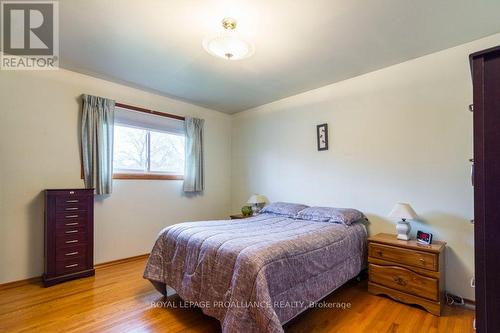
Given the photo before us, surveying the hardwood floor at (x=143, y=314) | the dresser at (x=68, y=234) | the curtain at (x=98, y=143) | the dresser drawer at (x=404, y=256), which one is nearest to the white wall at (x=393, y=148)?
the dresser drawer at (x=404, y=256)

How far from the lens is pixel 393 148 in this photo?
2779mm

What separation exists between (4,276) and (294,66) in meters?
3.89

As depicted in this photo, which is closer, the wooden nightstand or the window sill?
the wooden nightstand

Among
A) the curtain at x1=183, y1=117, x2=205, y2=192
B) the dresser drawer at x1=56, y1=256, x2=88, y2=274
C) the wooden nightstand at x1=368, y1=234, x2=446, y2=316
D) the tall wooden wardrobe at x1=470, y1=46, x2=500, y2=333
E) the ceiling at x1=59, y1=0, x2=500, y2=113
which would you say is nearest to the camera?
the tall wooden wardrobe at x1=470, y1=46, x2=500, y2=333

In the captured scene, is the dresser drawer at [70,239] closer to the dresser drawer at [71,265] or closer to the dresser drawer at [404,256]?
the dresser drawer at [71,265]

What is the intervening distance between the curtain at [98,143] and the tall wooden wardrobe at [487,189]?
3.53m

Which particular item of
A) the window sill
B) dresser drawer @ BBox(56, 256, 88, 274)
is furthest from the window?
dresser drawer @ BBox(56, 256, 88, 274)

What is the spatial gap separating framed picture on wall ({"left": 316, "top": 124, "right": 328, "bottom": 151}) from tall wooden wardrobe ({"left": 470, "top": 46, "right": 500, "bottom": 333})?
8.12ft

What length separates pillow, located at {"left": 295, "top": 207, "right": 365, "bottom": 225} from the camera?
2708 mm

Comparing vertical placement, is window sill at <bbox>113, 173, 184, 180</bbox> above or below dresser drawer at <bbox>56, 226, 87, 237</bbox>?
above

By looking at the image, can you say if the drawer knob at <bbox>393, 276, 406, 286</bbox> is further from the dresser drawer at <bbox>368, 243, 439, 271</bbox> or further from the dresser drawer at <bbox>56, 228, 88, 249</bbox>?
the dresser drawer at <bbox>56, 228, 88, 249</bbox>

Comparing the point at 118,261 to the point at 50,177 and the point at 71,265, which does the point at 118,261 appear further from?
the point at 50,177

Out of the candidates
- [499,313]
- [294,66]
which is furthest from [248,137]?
[499,313]

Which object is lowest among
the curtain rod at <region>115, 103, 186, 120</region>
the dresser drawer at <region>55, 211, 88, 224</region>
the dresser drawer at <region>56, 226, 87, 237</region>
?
the dresser drawer at <region>56, 226, 87, 237</region>
